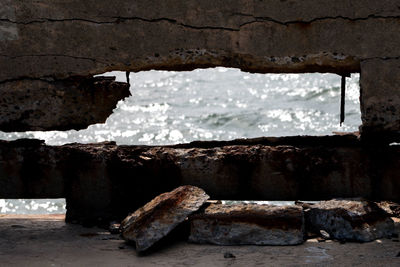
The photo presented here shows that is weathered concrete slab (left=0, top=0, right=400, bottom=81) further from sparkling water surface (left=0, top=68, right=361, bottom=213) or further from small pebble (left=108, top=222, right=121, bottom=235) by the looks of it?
sparkling water surface (left=0, top=68, right=361, bottom=213)

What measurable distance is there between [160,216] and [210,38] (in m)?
1.10

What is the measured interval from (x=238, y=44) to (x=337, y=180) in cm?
97

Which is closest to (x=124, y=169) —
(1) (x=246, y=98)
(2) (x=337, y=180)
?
(2) (x=337, y=180)

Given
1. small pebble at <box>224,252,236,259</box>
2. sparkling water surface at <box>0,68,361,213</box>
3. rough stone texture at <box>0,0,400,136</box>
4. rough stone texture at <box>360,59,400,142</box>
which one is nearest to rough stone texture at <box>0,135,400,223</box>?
rough stone texture at <box>360,59,400,142</box>

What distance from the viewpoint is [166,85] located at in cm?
1798

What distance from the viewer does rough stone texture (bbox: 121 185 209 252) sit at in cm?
341

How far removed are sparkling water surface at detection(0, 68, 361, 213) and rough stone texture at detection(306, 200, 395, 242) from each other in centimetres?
979

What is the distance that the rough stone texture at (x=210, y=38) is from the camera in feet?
12.6

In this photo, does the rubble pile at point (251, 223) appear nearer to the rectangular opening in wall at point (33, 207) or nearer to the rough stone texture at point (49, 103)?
the rough stone texture at point (49, 103)

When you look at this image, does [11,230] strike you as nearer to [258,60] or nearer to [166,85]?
[258,60]

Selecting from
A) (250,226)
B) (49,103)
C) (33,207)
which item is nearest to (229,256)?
(250,226)

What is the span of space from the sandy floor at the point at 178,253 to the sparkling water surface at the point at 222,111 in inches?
392

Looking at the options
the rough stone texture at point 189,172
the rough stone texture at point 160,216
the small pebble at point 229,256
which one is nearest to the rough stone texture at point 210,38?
the rough stone texture at point 189,172

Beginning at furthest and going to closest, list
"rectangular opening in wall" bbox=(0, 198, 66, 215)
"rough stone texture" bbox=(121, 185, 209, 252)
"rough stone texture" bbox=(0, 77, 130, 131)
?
"rectangular opening in wall" bbox=(0, 198, 66, 215)
"rough stone texture" bbox=(0, 77, 130, 131)
"rough stone texture" bbox=(121, 185, 209, 252)
